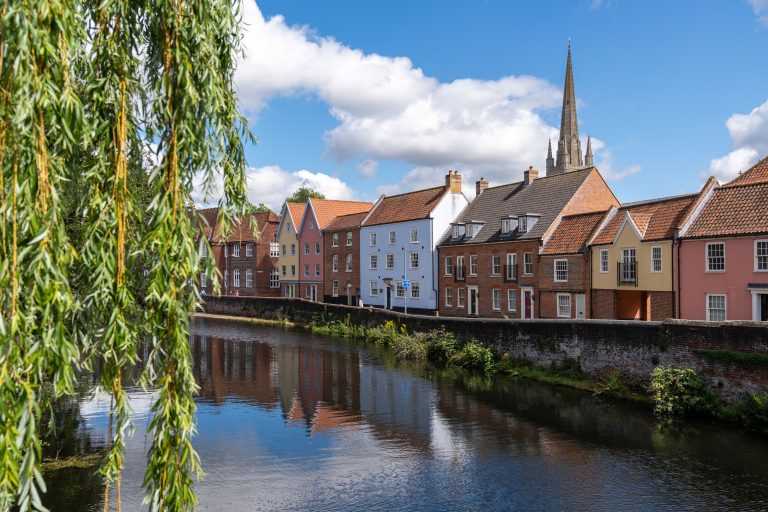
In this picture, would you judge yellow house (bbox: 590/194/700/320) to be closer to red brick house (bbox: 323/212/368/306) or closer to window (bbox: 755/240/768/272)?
window (bbox: 755/240/768/272)

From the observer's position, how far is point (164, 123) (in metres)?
7.50

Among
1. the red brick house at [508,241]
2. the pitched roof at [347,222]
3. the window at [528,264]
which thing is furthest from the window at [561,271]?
the pitched roof at [347,222]

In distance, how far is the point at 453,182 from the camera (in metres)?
53.2

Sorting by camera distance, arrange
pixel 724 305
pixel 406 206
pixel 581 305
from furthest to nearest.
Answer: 1. pixel 406 206
2. pixel 581 305
3. pixel 724 305

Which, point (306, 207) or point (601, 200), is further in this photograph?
point (306, 207)

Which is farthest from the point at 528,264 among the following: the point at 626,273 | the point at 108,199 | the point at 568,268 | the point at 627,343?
the point at 108,199

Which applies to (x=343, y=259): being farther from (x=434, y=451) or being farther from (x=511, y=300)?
(x=434, y=451)

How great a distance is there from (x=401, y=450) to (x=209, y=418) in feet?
26.3

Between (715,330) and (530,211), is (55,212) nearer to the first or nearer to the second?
(715,330)

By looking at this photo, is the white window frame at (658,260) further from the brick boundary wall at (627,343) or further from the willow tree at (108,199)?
the willow tree at (108,199)

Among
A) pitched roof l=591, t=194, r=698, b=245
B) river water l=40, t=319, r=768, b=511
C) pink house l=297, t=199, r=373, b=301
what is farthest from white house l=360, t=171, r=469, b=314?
river water l=40, t=319, r=768, b=511

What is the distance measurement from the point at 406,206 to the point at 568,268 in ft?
67.6

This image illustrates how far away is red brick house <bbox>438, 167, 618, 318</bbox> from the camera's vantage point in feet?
137

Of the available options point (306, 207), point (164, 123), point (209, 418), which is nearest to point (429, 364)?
point (209, 418)
